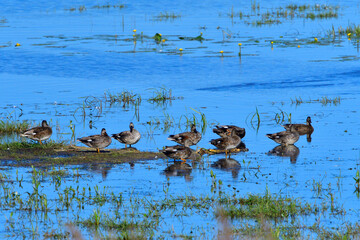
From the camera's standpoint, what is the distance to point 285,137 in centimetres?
1602

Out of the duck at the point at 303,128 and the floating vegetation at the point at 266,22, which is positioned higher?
the floating vegetation at the point at 266,22

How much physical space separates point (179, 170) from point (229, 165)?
3.70ft

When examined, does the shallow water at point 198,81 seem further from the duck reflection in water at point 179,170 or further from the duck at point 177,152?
the duck at point 177,152

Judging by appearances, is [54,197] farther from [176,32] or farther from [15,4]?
[15,4]

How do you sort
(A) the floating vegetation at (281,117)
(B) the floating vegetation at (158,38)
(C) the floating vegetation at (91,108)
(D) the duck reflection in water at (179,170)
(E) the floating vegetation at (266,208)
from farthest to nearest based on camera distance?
(B) the floating vegetation at (158,38), (C) the floating vegetation at (91,108), (A) the floating vegetation at (281,117), (D) the duck reflection in water at (179,170), (E) the floating vegetation at (266,208)

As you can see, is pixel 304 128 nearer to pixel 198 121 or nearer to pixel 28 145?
pixel 198 121

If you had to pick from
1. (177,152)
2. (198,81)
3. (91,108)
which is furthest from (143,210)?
(198,81)

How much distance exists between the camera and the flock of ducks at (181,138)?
14196mm

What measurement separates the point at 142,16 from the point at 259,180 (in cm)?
3870

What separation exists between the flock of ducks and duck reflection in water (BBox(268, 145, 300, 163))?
0.14 meters

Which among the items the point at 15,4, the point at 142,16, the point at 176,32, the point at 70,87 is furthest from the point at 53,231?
the point at 15,4

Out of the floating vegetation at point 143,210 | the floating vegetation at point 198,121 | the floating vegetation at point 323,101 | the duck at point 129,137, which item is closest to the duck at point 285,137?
the floating vegetation at point 198,121

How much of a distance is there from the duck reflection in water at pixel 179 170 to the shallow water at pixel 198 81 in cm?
16

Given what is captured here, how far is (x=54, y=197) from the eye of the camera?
11.2 metres
